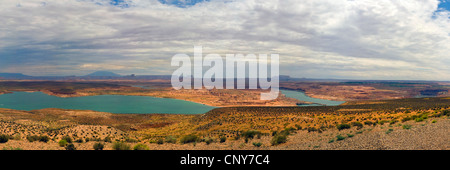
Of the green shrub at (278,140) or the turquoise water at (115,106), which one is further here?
the turquoise water at (115,106)

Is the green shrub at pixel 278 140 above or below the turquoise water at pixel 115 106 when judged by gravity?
above

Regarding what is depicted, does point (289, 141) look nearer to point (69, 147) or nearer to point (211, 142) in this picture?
point (211, 142)

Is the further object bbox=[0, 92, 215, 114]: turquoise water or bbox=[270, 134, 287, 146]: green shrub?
bbox=[0, 92, 215, 114]: turquoise water

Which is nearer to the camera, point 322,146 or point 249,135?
point 322,146

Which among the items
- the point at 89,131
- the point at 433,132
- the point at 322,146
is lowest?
the point at 89,131

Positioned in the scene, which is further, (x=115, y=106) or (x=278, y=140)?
(x=115, y=106)

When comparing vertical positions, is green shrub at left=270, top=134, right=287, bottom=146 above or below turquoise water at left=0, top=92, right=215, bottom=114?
above

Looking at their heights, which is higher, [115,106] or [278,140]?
[278,140]
